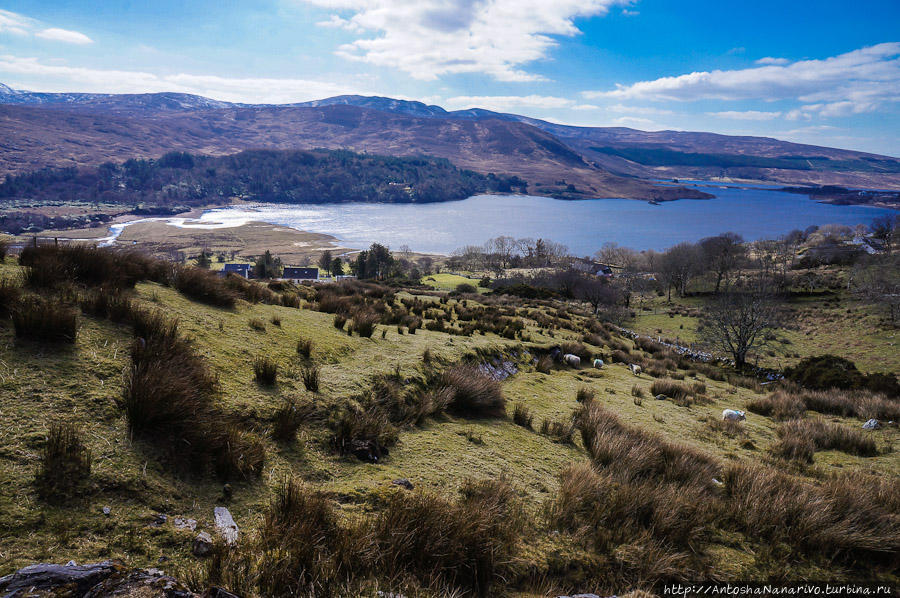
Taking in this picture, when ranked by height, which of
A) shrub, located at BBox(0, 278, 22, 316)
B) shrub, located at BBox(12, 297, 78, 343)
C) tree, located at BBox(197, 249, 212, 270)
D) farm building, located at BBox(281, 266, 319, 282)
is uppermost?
shrub, located at BBox(0, 278, 22, 316)

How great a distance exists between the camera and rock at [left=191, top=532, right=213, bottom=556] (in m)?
2.36

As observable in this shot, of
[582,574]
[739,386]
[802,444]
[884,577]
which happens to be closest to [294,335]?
[582,574]

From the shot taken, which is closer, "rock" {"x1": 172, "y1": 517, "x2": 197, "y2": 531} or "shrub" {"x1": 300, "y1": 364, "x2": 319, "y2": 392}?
"rock" {"x1": 172, "y1": 517, "x2": 197, "y2": 531}

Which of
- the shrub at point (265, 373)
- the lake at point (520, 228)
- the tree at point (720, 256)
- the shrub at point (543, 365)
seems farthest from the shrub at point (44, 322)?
the lake at point (520, 228)

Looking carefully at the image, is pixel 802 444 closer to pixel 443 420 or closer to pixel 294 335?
pixel 443 420

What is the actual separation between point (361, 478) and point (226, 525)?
1142mm

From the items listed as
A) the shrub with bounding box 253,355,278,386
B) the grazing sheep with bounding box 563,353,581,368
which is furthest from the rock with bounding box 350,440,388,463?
the grazing sheep with bounding box 563,353,581,368

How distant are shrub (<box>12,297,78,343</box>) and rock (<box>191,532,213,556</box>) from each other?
249cm

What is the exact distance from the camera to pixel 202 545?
7.80 ft

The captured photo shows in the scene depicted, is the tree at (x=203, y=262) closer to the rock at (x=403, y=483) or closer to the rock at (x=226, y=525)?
the rock at (x=226, y=525)

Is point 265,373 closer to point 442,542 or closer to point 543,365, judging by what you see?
point 442,542

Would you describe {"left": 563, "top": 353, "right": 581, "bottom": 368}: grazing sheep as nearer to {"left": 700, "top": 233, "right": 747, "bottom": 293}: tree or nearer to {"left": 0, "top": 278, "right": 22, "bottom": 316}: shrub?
{"left": 0, "top": 278, "right": 22, "bottom": 316}: shrub

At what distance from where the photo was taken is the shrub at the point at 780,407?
10055 millimetres

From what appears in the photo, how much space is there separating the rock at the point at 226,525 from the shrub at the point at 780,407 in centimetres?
1189
